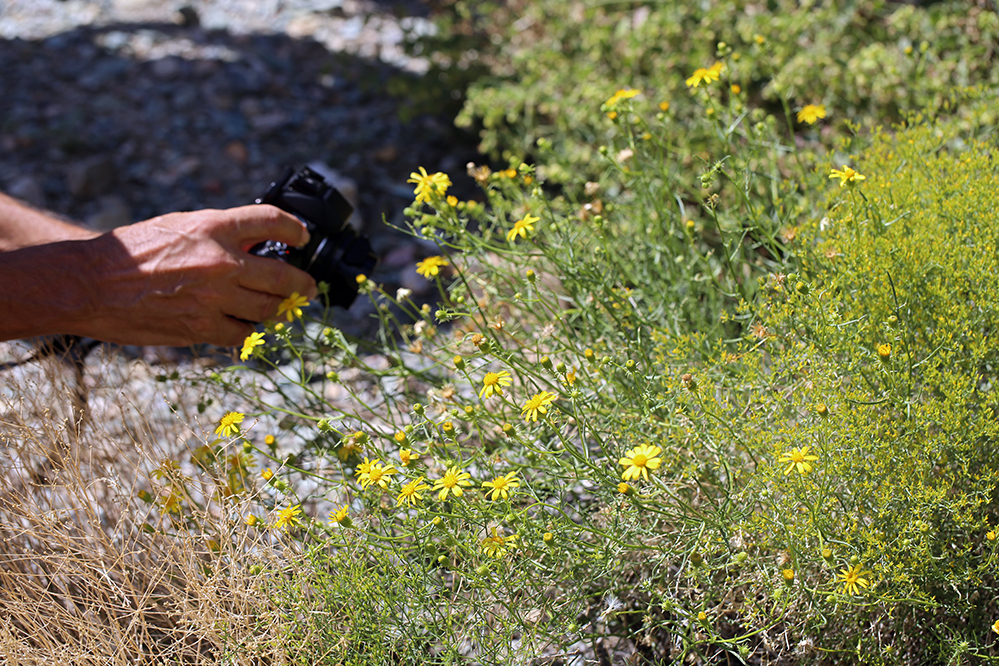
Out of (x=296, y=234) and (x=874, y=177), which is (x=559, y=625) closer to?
(x=296, y=234)

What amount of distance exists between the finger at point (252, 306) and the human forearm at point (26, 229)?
0.61 m

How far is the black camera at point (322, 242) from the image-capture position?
6.61 ft

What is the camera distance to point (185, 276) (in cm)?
187

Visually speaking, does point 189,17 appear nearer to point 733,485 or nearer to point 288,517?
point 288,517

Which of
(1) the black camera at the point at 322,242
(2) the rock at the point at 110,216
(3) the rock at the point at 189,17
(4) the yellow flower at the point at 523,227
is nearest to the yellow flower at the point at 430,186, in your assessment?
(4) the yellow flower at the point at 523,227

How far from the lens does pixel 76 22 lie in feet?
17.6

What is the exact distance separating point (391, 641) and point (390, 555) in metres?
0.24

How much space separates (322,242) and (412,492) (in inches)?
34.5

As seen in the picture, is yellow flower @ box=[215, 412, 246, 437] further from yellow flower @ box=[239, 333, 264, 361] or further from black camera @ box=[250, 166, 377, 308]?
black camera @ box=[250, 166, 377, 308]

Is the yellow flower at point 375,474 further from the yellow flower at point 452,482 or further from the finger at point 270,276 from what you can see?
the finger at point 270,276

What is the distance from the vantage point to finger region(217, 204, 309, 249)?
1.89m

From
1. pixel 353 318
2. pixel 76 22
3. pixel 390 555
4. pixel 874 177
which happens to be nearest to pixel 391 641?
pixel 390 555

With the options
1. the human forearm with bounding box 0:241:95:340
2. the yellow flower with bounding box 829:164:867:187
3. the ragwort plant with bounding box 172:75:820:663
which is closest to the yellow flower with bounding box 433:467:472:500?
the ragwort plant with bounding box 172:75:820:663

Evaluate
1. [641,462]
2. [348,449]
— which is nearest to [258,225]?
[348,449]
